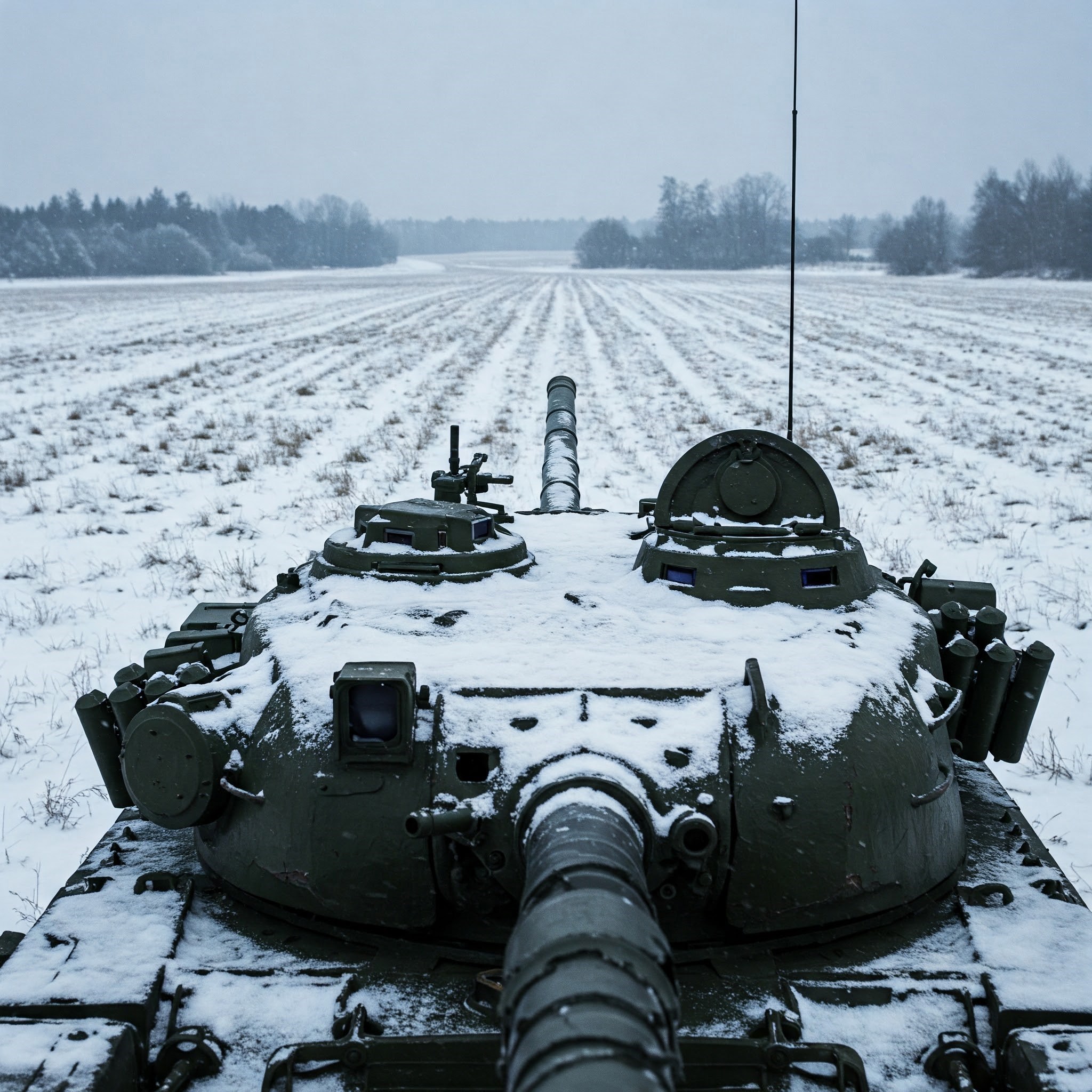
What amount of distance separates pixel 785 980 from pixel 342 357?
2935cm

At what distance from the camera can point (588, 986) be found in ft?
8.37

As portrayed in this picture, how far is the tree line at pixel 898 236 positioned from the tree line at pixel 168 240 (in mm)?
29501

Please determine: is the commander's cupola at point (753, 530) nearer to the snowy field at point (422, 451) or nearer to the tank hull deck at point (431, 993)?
the tank hull deck at point (431, 993)

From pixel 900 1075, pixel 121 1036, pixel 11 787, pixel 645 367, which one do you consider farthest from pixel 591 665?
pixel 645 367

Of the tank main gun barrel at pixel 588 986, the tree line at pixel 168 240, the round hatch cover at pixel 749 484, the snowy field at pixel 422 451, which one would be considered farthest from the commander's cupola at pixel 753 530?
the tree line at pixel 168 240

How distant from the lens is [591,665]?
4.72 metres

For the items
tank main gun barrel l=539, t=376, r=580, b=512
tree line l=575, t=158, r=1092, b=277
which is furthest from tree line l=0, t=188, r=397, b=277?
tank main gun barrel l=539, t=376, r=580, b=512

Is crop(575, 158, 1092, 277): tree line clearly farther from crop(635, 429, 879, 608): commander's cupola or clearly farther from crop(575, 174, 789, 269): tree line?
crop(635, 429, 879, 608): commander's cupola

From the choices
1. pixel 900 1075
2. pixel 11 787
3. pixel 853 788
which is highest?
pixel 853 788

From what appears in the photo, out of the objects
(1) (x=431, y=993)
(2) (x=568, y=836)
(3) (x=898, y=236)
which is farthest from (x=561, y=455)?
(3) (x=898, y=236)

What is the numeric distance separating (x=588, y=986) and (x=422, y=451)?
1612cm

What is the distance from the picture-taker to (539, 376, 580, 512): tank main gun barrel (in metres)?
8.05

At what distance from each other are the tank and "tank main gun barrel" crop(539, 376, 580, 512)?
2.45 metres

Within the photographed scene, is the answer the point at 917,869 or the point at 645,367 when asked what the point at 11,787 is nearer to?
the point at 917,869
